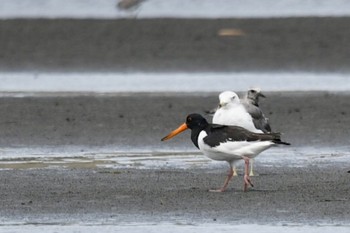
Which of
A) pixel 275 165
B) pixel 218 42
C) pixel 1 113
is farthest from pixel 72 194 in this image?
pixel 218 42

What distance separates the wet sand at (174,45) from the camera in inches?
1040

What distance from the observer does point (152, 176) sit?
1376cm

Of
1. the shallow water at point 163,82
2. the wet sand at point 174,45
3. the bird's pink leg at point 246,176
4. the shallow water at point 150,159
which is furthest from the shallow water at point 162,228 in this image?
the wet sand at point 174,45

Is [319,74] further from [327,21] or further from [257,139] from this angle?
[257,139]

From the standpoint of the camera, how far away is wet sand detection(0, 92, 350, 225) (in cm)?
1140

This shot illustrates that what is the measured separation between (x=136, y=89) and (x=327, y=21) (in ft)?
24.7

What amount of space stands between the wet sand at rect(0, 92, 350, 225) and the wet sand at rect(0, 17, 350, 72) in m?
4.88

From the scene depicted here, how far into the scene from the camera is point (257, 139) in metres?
12.7

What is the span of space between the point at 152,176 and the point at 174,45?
14181 mm
